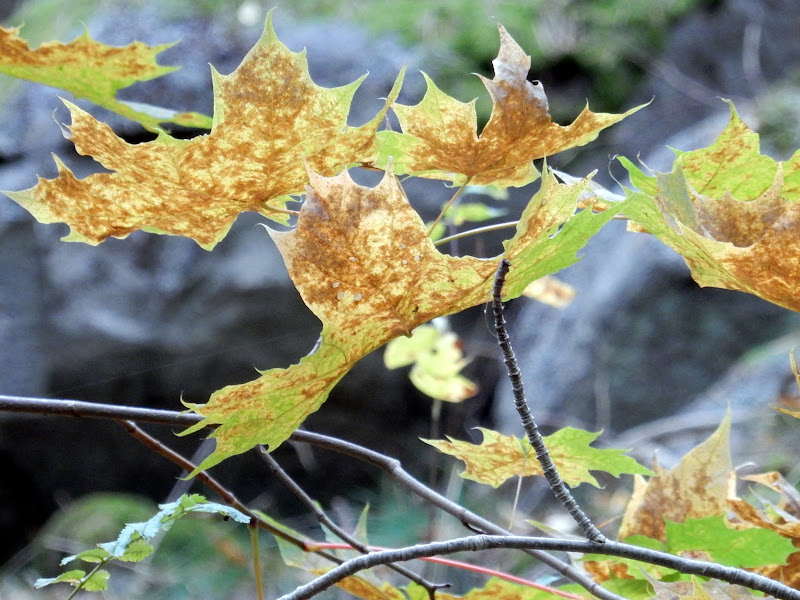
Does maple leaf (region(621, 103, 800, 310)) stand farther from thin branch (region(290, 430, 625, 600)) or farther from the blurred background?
the blurred background

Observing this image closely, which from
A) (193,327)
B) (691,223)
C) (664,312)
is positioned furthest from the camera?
(193,327)

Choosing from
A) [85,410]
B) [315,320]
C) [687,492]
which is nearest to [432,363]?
[687,492]

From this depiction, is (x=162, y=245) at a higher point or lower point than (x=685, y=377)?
higher

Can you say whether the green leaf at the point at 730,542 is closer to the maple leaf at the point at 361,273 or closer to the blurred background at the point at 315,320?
the maple leaf at the point at 361,273

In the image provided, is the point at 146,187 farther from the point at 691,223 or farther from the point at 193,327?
the point at 193,327

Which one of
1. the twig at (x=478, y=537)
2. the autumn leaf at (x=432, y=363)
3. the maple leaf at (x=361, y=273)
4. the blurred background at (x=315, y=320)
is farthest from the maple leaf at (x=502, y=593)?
the blurred background at (x=315, y=320)

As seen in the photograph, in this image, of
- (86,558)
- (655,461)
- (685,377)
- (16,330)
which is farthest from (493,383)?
(86,558)
